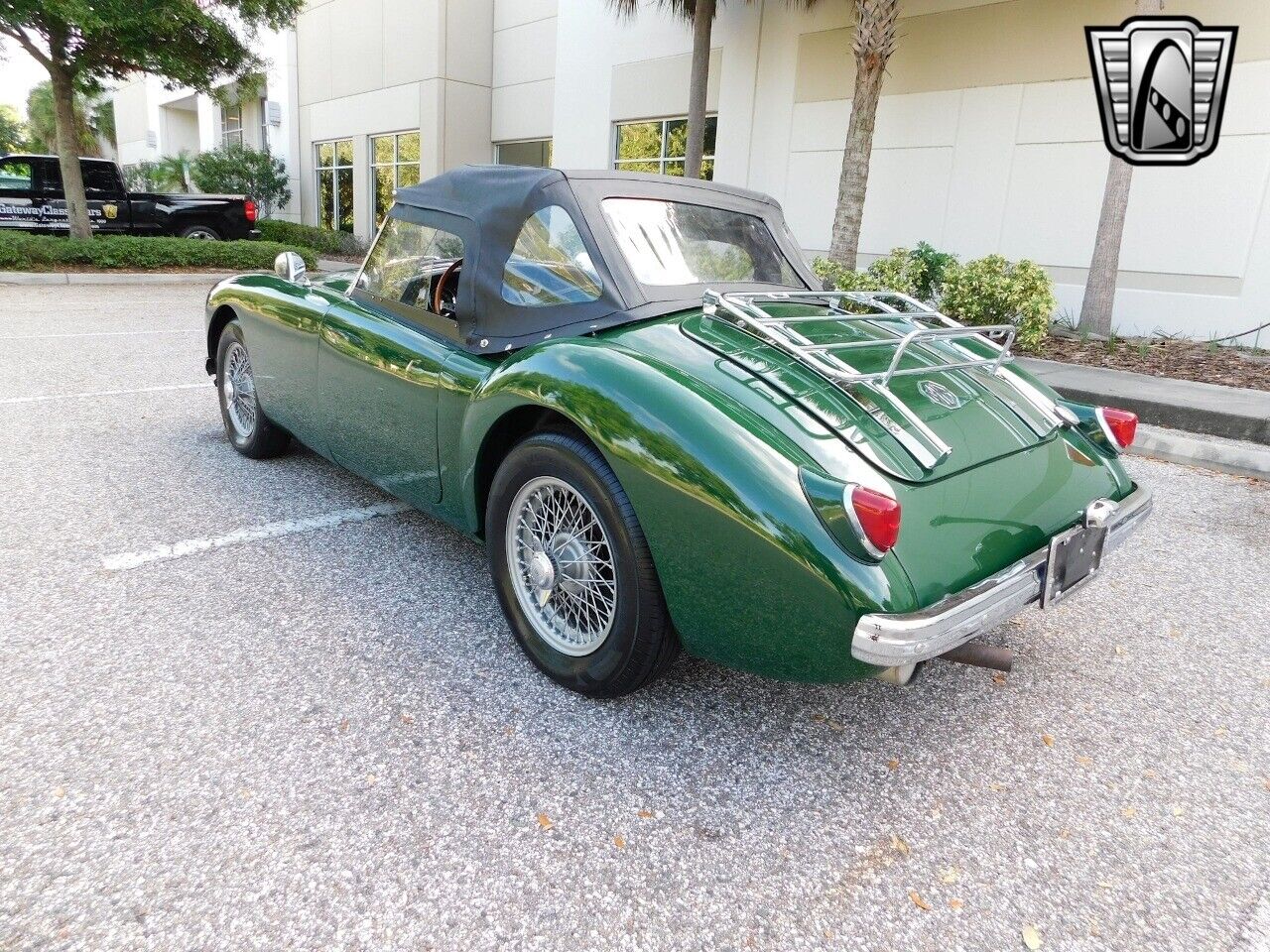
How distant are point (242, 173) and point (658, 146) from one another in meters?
14.9

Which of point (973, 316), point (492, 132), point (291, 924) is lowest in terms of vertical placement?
point (291, 924)

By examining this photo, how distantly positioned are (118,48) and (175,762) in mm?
16053

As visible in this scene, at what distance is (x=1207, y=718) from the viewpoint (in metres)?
2.60

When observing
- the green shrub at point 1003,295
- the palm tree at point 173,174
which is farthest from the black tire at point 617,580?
the palm tree at point 173,174

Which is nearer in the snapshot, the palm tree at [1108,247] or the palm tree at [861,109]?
the palm tree at [1108,247]

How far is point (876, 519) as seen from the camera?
6.32 feet

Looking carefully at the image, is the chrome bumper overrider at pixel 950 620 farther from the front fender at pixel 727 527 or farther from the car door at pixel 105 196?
the car door at pixel 105 196

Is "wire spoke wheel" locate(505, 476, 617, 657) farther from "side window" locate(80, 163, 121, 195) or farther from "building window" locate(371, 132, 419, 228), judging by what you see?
"building window" locate(371, 132, 419, 228)

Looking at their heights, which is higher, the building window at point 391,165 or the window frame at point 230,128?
the window frame at point 230,128

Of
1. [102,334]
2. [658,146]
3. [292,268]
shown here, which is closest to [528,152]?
[658,146]

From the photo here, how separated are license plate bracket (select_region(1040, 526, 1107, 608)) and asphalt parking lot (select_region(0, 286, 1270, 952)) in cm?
47

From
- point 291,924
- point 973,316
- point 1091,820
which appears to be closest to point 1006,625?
point 1091,820

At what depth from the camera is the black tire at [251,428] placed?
4418mm

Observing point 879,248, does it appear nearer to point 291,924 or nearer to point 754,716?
point 754,716
